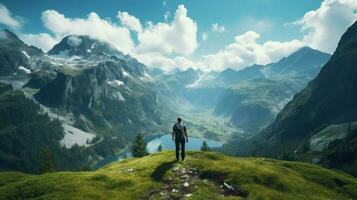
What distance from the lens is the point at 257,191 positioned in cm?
3262

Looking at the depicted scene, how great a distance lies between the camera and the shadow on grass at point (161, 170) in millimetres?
36653

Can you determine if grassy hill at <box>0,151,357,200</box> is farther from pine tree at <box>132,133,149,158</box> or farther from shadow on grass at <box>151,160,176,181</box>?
pine tree at <box>132,133,149,158</box>

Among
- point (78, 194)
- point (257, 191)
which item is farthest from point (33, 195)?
point (257, 191)

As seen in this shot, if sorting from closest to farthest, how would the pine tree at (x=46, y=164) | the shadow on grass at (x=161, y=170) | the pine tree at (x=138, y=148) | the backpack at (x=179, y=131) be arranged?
the shadow on grass at (x=161, y=170) → the backpack at (x=179, y=131) → the pine tree at (x=138, y=148) → the pine tree at (x=46, y=164)

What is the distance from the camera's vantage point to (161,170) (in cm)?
3900

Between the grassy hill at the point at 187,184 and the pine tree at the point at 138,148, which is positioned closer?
the grassy hill at the point at 187,184

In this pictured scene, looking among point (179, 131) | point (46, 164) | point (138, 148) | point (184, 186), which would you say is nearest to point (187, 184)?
point (184, 186)

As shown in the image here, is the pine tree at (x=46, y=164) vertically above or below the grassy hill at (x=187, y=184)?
above

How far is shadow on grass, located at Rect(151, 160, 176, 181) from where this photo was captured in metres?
36.7

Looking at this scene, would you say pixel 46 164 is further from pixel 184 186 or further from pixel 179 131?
pixel 184 186

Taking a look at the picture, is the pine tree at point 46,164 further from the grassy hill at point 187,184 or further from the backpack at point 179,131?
the backpack at point 179,131

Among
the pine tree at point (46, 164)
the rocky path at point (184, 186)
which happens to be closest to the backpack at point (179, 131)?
the rocky path at point (184, 186)

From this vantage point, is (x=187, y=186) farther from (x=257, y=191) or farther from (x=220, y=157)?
(x=220, y=157)

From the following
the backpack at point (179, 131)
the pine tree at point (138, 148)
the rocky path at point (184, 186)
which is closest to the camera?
the rocky path at point (184, 186)
